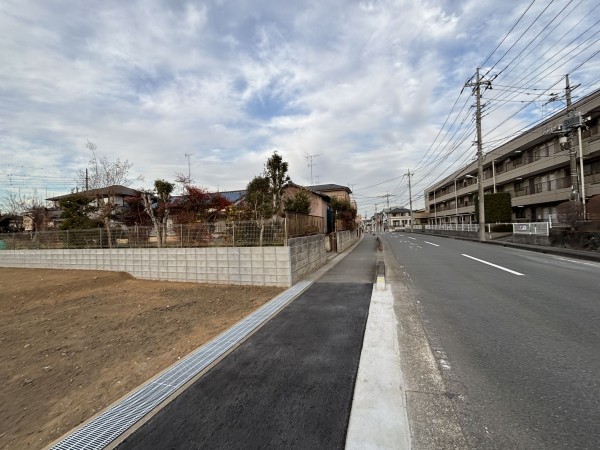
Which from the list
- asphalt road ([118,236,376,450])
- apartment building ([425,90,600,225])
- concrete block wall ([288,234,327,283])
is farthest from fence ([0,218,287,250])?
apartment building ([425,90,600,225])

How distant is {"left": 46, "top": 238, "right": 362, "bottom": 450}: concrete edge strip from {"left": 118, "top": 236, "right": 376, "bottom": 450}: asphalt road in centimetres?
15

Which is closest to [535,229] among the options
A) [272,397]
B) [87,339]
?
[272,397]

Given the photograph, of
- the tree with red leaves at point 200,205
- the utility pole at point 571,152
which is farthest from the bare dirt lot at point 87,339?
the utility pole at point 571,152

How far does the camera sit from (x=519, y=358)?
3.35m

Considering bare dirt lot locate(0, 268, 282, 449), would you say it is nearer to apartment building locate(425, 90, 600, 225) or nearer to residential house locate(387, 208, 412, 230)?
apartment building locate(425, 90, 600, 225)

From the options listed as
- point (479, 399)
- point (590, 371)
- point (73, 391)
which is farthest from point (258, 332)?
point (590, 371)

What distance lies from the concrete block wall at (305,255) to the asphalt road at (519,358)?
3.04 metres

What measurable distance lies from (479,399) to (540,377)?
2.91 ft

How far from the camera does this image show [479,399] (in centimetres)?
260

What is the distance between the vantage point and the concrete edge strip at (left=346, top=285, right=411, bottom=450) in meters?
2.15

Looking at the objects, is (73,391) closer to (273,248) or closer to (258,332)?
(258,332)

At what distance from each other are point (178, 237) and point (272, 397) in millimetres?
8264

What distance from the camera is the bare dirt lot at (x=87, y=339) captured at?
2.86 m

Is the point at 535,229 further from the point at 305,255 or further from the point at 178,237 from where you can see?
the point at 178,237
